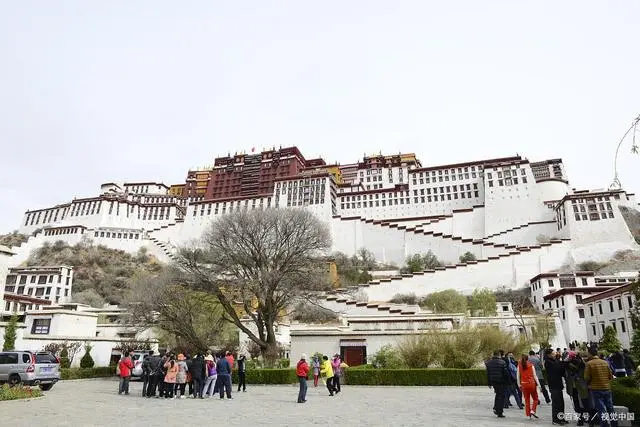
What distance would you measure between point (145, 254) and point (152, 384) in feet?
238

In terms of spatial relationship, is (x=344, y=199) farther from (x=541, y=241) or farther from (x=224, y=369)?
(x=224, y=369)

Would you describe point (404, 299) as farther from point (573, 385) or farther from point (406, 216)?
point (573, 385)

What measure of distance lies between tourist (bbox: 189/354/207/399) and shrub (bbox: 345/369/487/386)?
275 inches

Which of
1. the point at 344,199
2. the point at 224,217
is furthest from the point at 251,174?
the point at 224,217

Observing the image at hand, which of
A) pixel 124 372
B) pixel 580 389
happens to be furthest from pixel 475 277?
pixel 580 389

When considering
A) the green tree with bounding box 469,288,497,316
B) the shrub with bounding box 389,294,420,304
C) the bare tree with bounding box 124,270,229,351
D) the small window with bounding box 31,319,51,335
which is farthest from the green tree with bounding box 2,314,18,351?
the shrub with bounding box 389,294,420,304

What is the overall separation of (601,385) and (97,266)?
80042mm

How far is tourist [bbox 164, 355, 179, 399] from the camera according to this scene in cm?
1405

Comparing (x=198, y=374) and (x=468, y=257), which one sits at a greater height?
(x=468, y=257)

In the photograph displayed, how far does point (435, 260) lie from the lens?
64062 mm

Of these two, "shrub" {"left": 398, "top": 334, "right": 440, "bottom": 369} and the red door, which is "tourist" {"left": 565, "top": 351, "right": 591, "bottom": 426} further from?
the red door

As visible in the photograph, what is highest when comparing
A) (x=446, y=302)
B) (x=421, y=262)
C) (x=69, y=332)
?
(x=421, y=262)

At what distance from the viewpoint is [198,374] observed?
14.2 meters

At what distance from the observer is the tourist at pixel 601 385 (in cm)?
759
